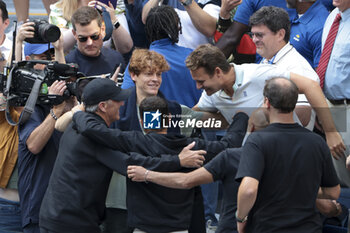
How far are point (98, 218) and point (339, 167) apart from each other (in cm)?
170

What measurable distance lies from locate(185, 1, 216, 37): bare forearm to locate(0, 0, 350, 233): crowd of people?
1 cm

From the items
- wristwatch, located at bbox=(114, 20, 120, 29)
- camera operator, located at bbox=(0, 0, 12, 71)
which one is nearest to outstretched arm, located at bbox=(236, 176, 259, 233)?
wristwatch, located at bbox=(114, 20, 120, 29)

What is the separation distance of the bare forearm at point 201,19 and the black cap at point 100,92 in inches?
51.6

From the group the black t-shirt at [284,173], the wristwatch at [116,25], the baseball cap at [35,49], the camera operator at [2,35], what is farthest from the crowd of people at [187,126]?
the camera operator at [2,35]

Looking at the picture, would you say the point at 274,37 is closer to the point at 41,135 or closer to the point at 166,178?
the point at 166,178

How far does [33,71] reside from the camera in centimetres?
479

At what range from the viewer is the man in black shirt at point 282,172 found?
3504 millimetres

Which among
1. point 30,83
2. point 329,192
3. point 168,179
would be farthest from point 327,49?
point 30,83

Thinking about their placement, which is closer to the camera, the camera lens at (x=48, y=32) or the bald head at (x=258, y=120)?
the bald head at (x=258, y=120)

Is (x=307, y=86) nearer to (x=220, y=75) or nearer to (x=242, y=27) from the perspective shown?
(x=220, y=75)

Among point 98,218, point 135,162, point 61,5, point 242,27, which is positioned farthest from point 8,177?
point 242,27

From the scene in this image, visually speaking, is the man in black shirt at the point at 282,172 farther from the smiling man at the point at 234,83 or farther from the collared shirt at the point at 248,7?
the collared shirt at the point at 248,7

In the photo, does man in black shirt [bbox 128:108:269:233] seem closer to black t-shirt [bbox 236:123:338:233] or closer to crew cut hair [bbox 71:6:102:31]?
black t-shirt [bbox 236:123:338:233]

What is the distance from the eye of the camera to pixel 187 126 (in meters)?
4.28
